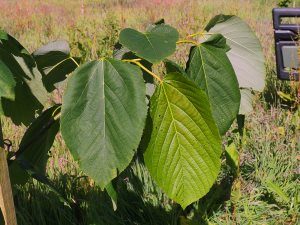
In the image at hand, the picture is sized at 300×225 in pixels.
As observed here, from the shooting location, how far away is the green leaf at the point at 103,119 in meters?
0.59

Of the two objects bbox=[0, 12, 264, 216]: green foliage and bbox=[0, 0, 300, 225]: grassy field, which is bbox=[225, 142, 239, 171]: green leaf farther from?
bbox=[0, 12, 264, 216]: green foliage

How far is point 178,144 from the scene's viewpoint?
652mm

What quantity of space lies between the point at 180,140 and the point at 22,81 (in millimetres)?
336

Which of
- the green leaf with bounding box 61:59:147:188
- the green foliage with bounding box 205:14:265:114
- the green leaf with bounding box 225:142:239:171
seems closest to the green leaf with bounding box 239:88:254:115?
the green foliage with bounding box 205:14:265:114

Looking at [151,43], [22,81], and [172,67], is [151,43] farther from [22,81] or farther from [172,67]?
[22,81]

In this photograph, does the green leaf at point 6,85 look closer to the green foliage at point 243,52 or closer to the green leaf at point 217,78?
the green leaf at point 217,78

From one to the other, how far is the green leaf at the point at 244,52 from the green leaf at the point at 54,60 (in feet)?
0.96

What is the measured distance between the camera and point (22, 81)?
81 centimetres

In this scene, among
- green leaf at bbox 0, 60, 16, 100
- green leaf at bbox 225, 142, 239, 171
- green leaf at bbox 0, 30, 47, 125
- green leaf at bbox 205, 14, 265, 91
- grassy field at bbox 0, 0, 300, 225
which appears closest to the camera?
green leaf at bbox 0, 60, 16, 100

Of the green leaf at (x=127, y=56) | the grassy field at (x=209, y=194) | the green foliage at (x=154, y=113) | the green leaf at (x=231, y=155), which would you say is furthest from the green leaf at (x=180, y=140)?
the green leaf at (x=231, y=155)

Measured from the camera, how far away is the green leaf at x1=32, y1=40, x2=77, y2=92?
862 mm

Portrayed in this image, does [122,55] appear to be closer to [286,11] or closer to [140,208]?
[140,208]

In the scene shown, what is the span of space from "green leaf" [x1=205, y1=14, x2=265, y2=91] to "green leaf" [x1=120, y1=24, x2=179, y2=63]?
0.60ft

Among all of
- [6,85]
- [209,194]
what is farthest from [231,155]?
[6,85]
